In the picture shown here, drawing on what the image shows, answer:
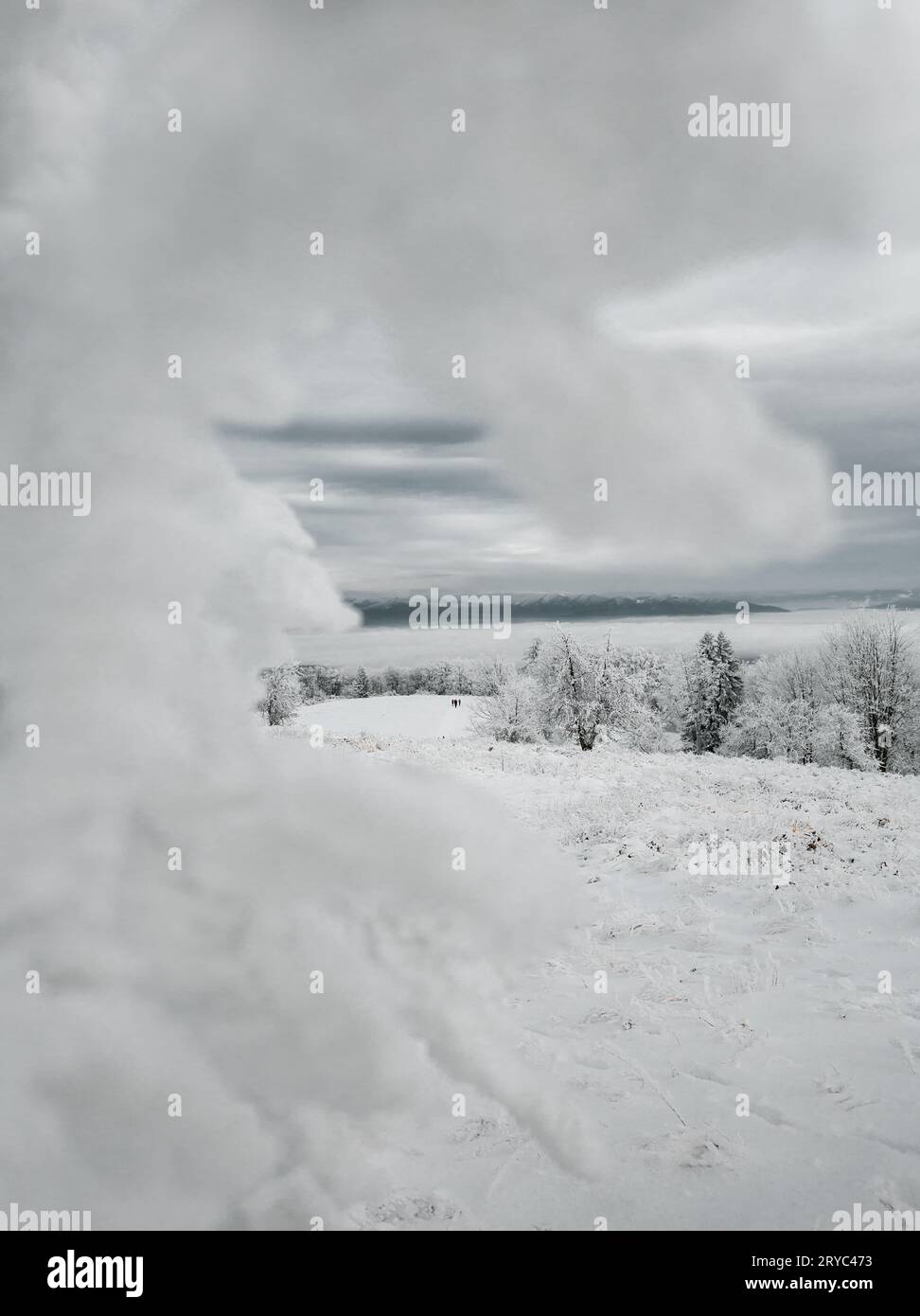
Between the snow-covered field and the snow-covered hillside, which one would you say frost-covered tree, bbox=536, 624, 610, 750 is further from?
the snow-covered field

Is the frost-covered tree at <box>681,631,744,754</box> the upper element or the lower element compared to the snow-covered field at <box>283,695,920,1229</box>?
upper

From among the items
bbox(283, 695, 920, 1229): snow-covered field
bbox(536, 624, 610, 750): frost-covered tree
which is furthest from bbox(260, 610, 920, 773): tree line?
bbox(283, 695, 920, 1229): snow-covered field

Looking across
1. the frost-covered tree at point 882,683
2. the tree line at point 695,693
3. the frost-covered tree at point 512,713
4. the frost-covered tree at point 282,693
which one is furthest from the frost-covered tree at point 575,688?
the frost-covered tree at point 882,683

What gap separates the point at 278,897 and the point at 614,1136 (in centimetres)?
451

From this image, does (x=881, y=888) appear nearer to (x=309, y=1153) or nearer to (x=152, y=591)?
(x=309, y=1153)

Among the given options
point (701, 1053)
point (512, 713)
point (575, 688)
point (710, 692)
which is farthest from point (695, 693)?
point (701, 1053)

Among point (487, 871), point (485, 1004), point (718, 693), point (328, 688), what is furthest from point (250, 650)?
point (718, 693)

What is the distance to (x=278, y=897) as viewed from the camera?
8.52m

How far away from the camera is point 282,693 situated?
42250mm

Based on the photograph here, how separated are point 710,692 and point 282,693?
31703 mm

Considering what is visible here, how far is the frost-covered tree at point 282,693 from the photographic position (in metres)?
39.1

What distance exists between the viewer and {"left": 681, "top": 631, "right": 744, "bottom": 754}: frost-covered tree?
56156mm

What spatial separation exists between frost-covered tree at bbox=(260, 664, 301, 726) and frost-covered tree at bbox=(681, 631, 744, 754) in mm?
29330

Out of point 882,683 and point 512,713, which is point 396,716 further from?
A: point 882,683
